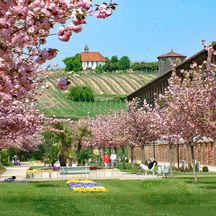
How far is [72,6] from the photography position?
6703 millimetres

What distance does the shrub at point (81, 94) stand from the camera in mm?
193250

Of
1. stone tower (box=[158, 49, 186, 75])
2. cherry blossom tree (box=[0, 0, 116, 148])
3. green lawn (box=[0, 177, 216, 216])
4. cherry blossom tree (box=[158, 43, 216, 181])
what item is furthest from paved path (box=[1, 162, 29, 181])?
stone tower (box=[158, 49, 186, 75])

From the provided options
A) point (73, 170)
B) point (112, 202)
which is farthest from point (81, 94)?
point (112, 202)

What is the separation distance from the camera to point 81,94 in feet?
637

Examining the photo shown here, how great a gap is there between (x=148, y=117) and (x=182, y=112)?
1964 cm

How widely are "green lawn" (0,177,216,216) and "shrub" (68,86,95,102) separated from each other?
16459cm

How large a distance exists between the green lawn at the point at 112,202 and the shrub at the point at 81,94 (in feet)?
540

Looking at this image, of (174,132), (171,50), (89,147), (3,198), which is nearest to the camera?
(3,198)

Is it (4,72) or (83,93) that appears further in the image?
(83,93)

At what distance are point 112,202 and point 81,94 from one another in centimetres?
17247

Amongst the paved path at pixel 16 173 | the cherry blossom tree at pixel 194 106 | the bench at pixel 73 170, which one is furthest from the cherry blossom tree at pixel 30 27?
the paved path at pixel 16 173

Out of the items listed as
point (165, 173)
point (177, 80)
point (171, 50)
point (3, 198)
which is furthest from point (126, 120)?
point (171, 50)

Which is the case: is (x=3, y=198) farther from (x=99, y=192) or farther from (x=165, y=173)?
(x=165, y=173)

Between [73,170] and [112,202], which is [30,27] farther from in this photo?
[73,170]
